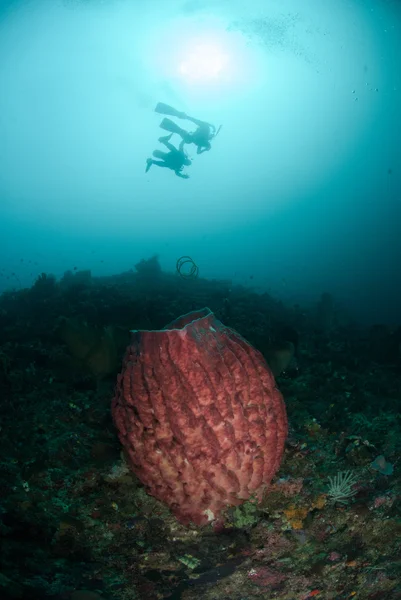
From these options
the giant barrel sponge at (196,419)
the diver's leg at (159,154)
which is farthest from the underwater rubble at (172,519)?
the diver's leg at (159,154)

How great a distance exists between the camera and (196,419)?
2283 mm

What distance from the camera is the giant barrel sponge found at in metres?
2.29

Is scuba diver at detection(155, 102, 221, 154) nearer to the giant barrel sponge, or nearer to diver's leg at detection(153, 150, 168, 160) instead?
diver's leg at detection(153, 150, 168, 160)

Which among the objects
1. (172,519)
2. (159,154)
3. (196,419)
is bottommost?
(172,519)

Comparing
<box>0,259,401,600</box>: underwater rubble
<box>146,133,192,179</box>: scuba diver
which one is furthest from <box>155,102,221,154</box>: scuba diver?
<box>0,259,401,600</box>: underwater rubble

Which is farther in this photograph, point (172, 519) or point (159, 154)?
point (159, 154)

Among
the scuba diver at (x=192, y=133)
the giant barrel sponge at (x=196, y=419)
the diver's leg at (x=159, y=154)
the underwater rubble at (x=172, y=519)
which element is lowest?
the underwater rubble at (x=172, y=519)

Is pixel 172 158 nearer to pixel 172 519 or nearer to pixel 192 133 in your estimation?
pixel 192 133

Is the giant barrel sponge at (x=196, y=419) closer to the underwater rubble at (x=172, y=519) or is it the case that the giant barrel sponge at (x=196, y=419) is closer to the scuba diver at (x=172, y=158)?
the underwater rubble at (x=172, y=519)

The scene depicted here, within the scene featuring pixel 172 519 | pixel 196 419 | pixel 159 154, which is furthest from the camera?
pixel 159 154

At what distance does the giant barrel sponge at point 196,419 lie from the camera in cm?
229

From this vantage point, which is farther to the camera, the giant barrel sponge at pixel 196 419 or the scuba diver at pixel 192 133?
the scuba diver at pixel 192 133

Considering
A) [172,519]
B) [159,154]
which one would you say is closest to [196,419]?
[172,519]

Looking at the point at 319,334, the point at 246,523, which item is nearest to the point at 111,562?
the point at 246,523
